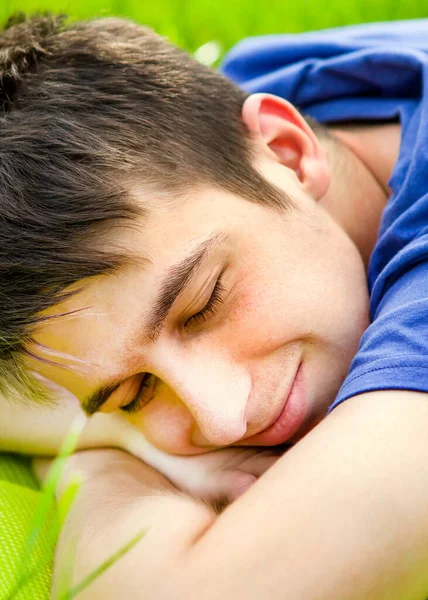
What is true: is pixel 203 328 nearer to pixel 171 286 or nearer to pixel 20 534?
pixel 171 286

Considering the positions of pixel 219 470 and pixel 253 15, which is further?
pixel 253 15

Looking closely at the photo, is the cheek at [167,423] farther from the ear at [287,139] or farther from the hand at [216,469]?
the ear at [287,139]

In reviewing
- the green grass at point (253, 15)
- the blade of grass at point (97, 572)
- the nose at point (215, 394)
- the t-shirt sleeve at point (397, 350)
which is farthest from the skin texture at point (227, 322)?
the green grass at point (253, 15)

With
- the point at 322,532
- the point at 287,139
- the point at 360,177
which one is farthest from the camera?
the point at 360,177

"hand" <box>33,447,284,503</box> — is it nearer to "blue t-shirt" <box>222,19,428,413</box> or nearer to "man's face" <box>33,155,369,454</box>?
"man's face" <box>33,155,369,454</box>

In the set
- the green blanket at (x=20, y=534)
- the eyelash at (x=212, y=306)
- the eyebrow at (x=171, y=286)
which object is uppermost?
the eyebrow at (x=171, y=286)

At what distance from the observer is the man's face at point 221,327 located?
2.89 ft

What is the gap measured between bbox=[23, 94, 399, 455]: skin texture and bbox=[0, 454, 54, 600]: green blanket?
0.60ft

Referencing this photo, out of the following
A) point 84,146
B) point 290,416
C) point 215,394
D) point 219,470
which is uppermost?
point 84,146

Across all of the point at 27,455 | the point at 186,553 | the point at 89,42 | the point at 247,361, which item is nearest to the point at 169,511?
the point at 186,553

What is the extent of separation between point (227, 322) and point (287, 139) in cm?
40

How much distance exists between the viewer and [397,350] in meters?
0.81

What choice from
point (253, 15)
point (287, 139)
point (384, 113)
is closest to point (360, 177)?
point (384, 113)

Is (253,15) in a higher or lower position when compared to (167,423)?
higher
